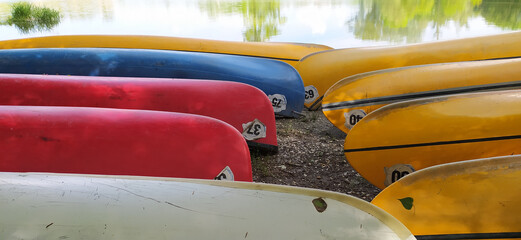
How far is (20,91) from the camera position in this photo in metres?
2.64

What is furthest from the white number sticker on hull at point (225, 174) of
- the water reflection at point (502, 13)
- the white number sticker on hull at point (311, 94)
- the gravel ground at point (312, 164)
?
the water reflection at point (502, 13)

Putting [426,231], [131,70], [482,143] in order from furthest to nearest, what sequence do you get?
[131,70]
[482,143]
[426,231]

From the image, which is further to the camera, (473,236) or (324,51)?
(324,51)

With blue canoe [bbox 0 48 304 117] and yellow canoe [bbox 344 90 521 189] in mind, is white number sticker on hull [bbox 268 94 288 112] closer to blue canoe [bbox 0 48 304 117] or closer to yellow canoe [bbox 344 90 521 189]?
blue canoe [bbox 0 48 304 117]

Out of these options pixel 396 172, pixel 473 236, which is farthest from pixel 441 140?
pixel 473 236

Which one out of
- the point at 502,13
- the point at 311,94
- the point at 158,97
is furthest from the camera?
the point at 502,13

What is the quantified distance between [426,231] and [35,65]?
3.18 meters

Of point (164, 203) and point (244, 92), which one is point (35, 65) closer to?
point (244, 92)

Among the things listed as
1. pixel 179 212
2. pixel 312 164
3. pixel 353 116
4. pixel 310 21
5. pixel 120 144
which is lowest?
pixel 310 21

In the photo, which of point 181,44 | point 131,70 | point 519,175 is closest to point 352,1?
point 181,44

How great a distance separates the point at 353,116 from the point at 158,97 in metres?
1.32

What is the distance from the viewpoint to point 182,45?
4090mm

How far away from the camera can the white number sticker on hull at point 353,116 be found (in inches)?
113

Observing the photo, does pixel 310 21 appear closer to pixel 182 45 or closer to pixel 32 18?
pixel 182 45
